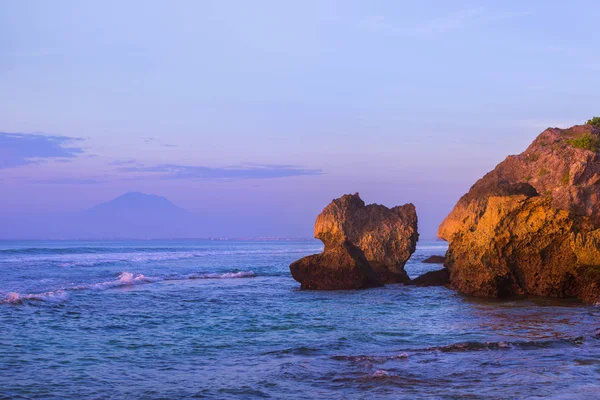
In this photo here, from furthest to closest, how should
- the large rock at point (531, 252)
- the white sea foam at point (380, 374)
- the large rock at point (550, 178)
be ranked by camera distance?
the large rock at point (550, 178), the large rock at point (531, 252), the white sea foam at point (380, 374)

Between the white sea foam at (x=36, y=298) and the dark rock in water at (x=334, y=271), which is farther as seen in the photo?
the dark rock in water at (x=334, y=271)

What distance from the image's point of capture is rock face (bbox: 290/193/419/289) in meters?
32.7

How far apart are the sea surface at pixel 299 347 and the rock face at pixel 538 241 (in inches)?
46.1

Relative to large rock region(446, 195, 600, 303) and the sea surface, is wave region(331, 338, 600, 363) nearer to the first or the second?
the sea surface

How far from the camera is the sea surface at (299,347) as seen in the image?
12.2 meters

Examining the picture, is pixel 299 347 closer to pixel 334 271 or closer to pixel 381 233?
pixel 334 271

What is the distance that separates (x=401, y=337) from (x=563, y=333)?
14.3 feet

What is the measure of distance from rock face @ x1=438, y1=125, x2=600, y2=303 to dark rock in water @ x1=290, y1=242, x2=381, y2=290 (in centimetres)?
508

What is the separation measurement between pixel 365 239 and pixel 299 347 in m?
20.0

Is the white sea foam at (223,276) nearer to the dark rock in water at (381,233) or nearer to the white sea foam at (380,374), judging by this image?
the dark rock in water at (381,233)

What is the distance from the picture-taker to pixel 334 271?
3231 centimetres

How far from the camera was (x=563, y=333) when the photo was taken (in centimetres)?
1750

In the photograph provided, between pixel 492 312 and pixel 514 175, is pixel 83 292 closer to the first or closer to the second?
pixel 492 312

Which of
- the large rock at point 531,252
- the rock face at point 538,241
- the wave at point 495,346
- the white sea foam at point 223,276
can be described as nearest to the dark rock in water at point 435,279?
the rock face at point 538,241
